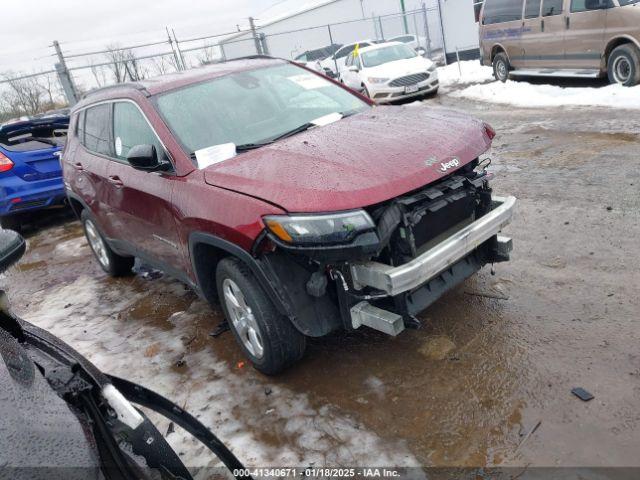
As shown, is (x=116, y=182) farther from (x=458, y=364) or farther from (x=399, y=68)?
(x=399, y=68)

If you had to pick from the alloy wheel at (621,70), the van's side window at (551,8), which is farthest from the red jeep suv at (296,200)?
the van's side window at (551,8)

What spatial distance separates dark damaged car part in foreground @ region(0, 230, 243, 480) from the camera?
51.8 inches

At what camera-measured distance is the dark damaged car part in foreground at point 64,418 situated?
4.32 feet

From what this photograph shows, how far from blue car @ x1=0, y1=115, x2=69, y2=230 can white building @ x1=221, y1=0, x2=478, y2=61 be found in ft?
45.3

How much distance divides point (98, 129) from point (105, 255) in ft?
4.94

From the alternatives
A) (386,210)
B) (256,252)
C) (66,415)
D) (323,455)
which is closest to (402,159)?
(386,210)

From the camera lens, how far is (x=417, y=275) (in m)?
2.70

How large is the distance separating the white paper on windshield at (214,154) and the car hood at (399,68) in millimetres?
10468

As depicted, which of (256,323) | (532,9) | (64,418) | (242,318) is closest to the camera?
(64,418)

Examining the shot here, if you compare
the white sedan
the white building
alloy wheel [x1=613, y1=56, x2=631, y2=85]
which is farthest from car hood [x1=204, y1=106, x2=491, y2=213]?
the white building

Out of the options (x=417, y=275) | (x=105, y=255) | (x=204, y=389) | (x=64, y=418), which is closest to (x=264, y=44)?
(x=105, y=255)

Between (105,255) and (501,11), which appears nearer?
(105,255)

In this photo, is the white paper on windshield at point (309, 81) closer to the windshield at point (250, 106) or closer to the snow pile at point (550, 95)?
the windshield at point (250, 106)

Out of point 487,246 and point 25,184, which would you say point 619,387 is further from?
point 25,184
